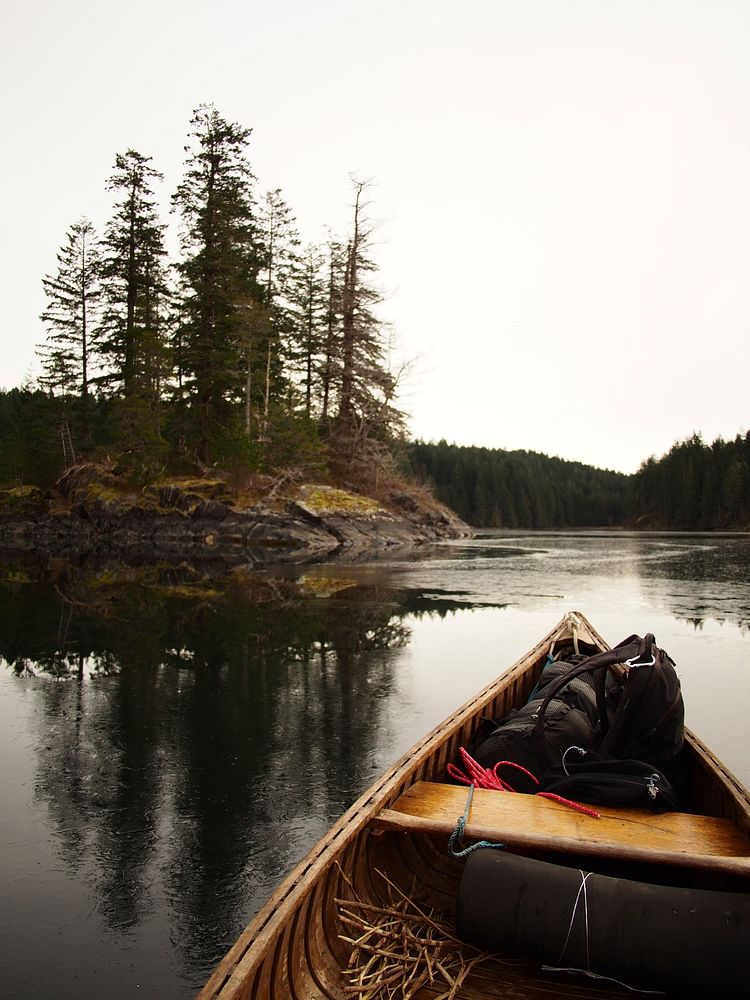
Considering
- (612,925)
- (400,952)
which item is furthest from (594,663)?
(400,952)

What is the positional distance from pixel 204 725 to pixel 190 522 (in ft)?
92.8

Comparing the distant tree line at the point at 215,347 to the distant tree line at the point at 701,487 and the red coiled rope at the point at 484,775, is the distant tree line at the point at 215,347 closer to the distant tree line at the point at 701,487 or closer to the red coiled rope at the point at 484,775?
the red coiled rope at the point at 484,775

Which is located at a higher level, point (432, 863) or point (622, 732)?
point (622, 732)

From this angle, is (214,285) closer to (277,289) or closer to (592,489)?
(277,289)

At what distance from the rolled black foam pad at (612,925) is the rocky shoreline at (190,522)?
2786cm

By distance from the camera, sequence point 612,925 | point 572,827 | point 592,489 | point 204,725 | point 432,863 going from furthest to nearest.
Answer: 1. point 592,489
2. point 204,725
3. point 432,863
4. point 572,827
5. point 612,925

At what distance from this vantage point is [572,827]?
3.53m

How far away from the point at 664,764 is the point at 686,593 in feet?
47.4

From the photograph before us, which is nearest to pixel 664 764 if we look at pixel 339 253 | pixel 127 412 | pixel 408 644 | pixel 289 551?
pixel 408 644

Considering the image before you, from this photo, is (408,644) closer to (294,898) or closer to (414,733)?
(414,733)

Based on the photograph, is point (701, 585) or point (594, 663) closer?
point (594, 663)

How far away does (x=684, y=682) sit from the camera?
861 centimetres

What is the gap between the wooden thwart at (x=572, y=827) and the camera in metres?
3.05

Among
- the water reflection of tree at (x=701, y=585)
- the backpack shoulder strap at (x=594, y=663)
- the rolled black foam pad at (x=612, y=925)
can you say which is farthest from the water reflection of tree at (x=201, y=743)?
the water reflection of tree at (x=701, y=585)
